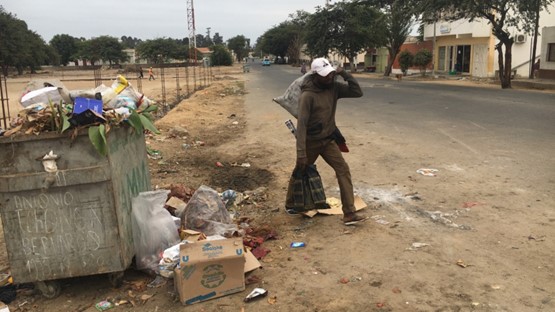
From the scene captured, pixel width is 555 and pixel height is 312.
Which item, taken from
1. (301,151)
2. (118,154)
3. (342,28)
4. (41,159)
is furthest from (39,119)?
(342,28)

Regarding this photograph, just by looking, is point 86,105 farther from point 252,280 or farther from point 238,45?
point 238,45

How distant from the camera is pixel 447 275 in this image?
352 centimetres

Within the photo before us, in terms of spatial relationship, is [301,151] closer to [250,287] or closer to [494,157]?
[250,287]

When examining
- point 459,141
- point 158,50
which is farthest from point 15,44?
point 459,141

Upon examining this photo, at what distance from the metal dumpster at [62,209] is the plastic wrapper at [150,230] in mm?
153

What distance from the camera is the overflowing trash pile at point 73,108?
10.7 ft

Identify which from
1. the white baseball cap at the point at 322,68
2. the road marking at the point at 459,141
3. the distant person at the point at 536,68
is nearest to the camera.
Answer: the white baseball cap at the point at 322,68

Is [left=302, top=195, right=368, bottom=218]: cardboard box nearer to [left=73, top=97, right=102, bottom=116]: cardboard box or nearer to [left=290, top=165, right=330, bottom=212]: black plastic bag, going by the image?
[left=290, top=165, right=330, bottom=212]: black plastic bag

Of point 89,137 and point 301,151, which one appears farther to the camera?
point 301,151

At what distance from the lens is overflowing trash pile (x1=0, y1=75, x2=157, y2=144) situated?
3271 mm

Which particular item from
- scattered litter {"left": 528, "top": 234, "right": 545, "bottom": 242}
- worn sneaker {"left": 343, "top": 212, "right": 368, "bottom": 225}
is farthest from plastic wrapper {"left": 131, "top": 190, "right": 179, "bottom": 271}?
scattered litter {"left": 528, "top": 234, "right": 545, "bottom": 242}

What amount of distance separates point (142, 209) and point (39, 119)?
39.6 inches

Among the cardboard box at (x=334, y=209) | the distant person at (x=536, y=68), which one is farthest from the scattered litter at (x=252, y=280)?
the distant person at (x=536, y=68)

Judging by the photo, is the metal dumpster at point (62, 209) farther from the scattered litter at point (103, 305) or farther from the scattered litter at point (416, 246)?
the scattered litter at point (416, 246)
